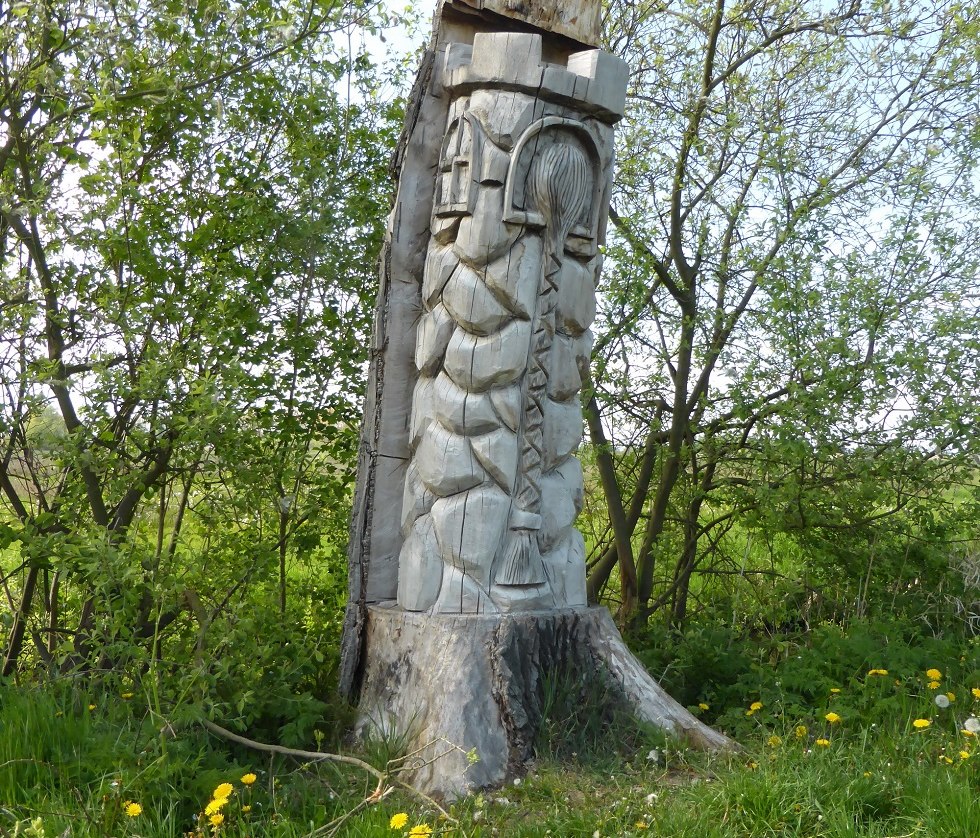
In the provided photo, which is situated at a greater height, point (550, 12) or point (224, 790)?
point (550, 12)

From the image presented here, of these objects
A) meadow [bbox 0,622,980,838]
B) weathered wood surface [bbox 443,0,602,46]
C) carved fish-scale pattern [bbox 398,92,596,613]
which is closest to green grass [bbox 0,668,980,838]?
meadow [bbox 0,622,980,838]

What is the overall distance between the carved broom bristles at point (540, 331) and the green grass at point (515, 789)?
27.3 inches

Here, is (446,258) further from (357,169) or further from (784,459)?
(784,459)

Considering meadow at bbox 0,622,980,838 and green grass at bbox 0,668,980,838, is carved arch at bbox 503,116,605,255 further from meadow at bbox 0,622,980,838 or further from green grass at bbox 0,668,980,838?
green grass at bbox 0,668,980,838

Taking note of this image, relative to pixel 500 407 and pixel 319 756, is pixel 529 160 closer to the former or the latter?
pixel 500 407

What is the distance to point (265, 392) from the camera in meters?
4.68

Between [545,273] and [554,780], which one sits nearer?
[554,780]

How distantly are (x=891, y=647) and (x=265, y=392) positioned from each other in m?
3.18

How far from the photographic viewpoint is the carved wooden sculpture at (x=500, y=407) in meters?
3.53

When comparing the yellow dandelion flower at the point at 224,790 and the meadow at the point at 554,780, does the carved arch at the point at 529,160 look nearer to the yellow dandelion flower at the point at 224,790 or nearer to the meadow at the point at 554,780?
the meadow at the point at 554,780

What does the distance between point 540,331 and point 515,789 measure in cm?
168

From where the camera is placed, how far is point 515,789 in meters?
3.22

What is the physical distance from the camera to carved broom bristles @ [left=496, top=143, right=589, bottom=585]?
12.0 ft

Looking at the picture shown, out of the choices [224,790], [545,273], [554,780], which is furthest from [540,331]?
[224,790]
